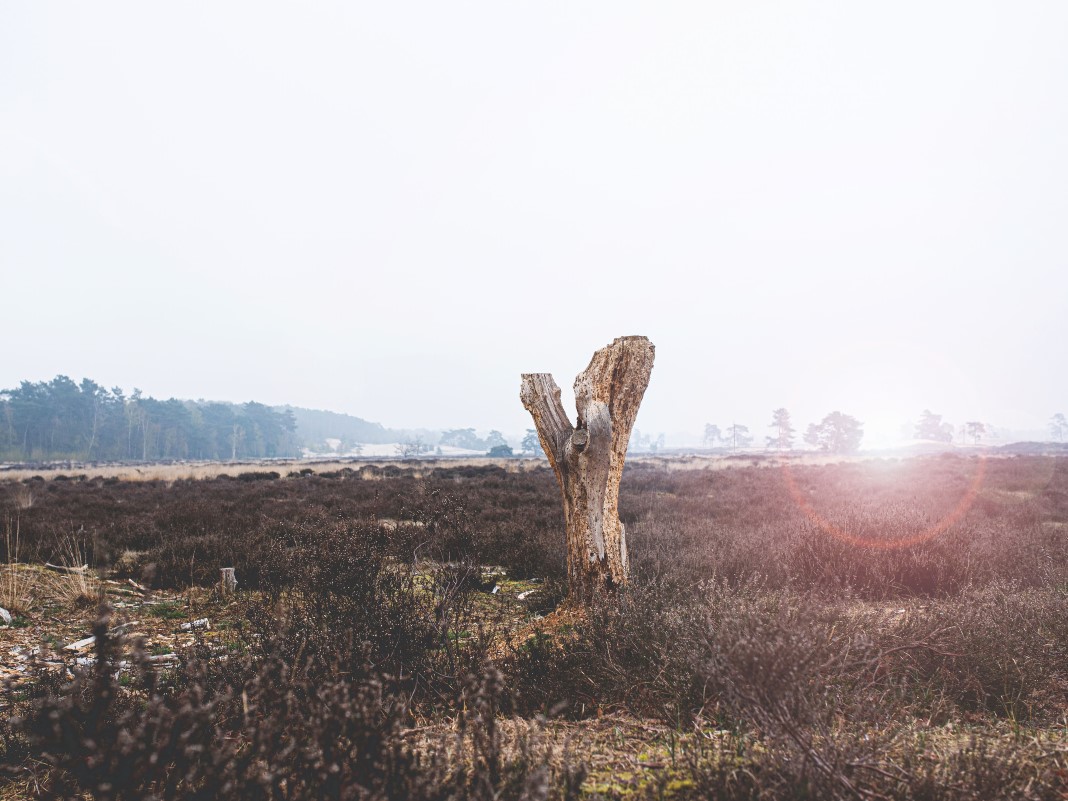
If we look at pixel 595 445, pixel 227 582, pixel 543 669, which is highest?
pixel 595 445

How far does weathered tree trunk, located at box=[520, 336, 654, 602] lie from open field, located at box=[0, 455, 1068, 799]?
411 millimetres

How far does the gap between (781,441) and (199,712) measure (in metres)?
123

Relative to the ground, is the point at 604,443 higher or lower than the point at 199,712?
higher

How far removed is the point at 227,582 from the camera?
6.14 meters

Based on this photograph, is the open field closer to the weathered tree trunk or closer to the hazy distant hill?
the weathered tree trunk

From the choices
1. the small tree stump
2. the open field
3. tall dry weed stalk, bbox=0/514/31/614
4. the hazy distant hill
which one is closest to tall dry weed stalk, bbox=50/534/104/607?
the open field

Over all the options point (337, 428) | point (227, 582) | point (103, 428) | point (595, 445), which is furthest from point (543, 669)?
point (337, 428)

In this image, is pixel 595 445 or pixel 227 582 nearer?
pixel 595 445

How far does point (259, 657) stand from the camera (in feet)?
9.68

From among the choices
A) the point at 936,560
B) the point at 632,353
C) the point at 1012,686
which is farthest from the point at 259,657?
the point at 936,560

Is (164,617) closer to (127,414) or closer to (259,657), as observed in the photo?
(259,657)

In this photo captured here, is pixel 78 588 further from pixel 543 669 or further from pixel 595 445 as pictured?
pixel 595 445

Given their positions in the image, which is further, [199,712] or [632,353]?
[632,353]

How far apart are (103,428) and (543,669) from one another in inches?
3683
